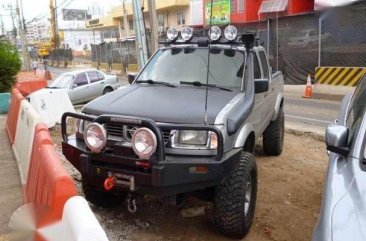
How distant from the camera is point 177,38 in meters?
5.91

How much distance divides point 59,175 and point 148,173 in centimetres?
105

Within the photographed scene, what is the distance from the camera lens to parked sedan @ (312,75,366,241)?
7.93 feet

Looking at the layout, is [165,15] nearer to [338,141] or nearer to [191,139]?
[191,139]

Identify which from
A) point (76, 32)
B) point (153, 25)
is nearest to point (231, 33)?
point (153, 25)

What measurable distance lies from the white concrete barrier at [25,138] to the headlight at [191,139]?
2319 mm

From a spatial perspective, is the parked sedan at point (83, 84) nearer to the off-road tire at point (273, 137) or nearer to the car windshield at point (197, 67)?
the off-road tire at point (273, 137)

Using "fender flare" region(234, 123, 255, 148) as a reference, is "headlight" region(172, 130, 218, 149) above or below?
above

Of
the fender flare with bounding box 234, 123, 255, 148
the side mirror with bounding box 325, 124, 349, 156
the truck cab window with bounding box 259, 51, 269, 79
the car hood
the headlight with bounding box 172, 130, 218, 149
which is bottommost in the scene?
the fender flare with bounding box 234, 123, 255, 148

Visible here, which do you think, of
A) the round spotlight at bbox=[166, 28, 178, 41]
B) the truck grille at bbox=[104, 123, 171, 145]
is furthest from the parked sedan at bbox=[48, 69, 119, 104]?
the truck grille at bbox=[104, 123, 171, 145]

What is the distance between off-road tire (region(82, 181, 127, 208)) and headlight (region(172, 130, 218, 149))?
3.84ft

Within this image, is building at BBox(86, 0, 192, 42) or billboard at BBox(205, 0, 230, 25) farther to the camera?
building at BBox(86, 0, 192, 42)

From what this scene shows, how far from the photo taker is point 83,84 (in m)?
17.1

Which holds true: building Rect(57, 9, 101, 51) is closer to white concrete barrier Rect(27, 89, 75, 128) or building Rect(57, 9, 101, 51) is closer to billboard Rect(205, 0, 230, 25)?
billboard Rect(205, 0, 230, 25)

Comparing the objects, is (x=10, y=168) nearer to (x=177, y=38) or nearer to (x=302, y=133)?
(x=177, y=38)
